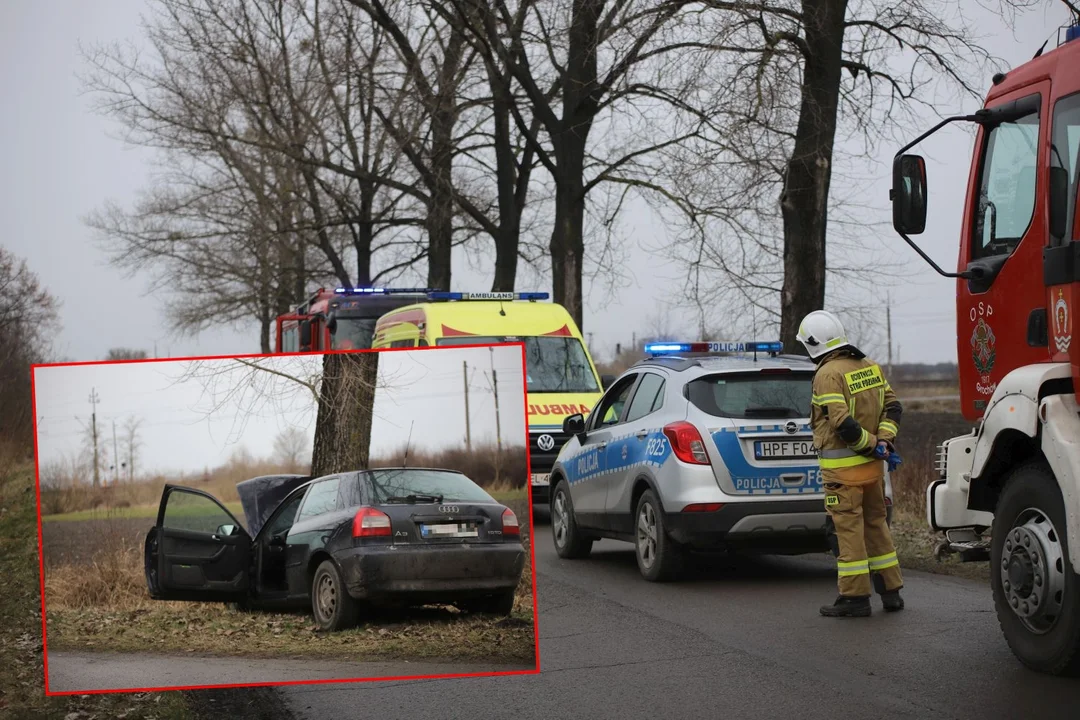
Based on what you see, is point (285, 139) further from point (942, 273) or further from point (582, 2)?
point (942, 273)

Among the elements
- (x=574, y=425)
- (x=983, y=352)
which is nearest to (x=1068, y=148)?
(x=983, y=352)

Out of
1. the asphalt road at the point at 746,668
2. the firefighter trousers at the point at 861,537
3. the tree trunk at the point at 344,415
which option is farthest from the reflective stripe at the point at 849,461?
the tree trunk at the point at 344,415

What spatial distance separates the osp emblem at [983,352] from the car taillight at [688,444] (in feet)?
8.65

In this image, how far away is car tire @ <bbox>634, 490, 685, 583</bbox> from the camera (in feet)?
31.4

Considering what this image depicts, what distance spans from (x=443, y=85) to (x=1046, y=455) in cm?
1957

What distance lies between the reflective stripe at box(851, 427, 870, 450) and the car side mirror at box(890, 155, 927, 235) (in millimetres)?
1352

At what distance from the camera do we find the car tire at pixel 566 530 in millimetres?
11562

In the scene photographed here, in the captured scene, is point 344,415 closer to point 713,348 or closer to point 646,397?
point 646,397

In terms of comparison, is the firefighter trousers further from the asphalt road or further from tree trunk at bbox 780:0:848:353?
tree trunk at bbox 780:0:848:353

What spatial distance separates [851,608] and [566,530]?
406 centimetres

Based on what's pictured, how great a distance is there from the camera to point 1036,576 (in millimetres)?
6180

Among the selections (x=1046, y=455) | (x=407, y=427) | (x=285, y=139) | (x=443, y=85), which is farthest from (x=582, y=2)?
(x=407, y=427)

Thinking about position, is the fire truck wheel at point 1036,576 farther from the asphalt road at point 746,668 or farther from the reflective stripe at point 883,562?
the reflective stripe at point 883,562

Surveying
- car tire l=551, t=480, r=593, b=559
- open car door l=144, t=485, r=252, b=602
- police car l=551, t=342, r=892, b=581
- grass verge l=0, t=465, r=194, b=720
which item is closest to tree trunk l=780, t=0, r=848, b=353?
car tire l=551, t=480, r=593, b=559
